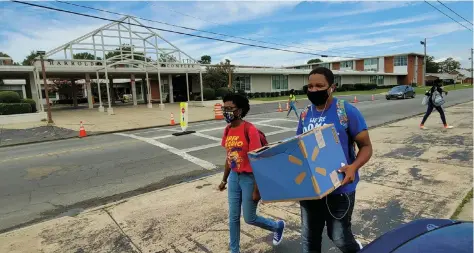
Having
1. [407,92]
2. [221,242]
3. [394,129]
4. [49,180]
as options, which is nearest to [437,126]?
[394,129]

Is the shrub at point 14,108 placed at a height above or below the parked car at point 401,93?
above

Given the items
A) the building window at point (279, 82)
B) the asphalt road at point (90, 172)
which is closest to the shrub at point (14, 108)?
the asphalt road at point (90, 172)

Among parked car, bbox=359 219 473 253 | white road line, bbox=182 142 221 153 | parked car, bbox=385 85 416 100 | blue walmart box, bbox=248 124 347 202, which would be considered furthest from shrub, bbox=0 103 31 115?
parked car, bbox=385 85 416 100

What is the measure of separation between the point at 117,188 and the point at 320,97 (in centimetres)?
494

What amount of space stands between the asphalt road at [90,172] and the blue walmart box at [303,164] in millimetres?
4007

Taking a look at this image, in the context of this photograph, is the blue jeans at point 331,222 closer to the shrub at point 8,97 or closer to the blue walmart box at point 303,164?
the blue walmart box at point 303,164

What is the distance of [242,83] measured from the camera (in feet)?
132

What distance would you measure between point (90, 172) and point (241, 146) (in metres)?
5.59

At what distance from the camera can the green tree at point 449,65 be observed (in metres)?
112

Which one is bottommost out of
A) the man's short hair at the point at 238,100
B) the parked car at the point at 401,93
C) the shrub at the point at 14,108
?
the parked car at the point at 401,93

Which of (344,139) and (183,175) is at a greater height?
(344,139)

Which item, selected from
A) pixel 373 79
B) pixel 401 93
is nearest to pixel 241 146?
pixel 401 93

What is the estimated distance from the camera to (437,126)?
36.5 ft

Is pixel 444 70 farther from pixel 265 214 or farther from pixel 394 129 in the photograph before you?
pixel 265 214
